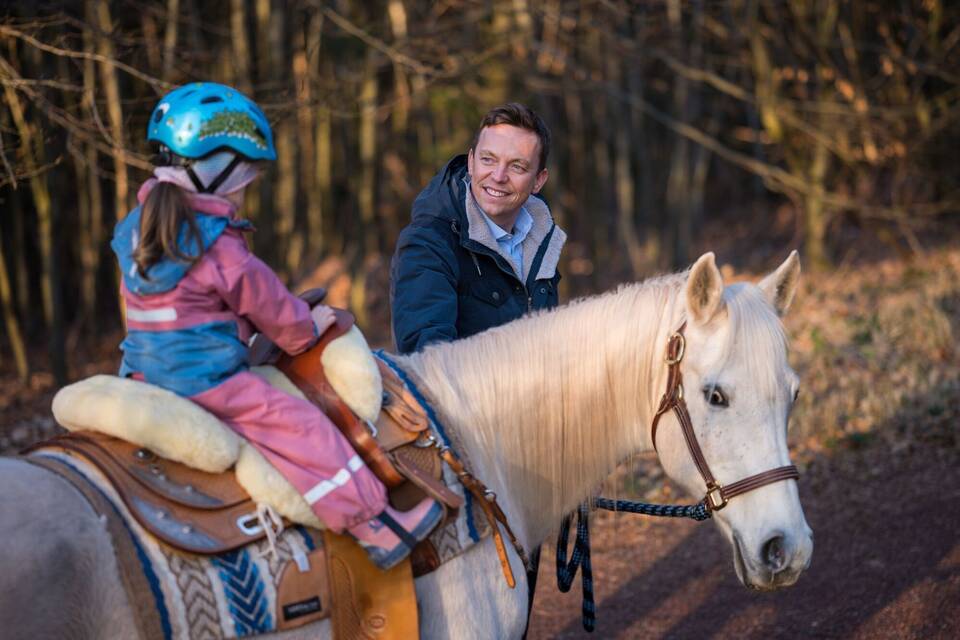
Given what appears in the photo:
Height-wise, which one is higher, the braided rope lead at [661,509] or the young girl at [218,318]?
the young girl at [218,318]

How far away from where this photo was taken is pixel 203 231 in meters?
2.47

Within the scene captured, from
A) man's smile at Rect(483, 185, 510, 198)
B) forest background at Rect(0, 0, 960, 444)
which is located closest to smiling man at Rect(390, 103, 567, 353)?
man's smile at Rect(483, 185, 510, 198)

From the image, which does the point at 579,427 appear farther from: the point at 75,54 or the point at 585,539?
the point at 75,54

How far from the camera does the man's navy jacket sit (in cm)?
345

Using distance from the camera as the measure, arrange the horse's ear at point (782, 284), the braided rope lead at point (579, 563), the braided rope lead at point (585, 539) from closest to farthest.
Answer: the horse's ear at point (782, 284), the braided rope lead at point (585, 539), the braided rope lead at point (579, 563)

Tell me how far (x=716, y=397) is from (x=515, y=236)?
1.22 m

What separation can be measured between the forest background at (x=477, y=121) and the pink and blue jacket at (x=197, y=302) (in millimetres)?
5406

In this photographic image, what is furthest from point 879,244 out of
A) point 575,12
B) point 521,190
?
point 521,190

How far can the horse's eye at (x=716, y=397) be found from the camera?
9.09 feet

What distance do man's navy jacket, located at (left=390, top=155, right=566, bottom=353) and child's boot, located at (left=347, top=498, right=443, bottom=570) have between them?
0.89 m

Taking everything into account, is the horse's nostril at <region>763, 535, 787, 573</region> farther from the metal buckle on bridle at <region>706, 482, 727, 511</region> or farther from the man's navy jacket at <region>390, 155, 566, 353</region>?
the man's navy jacket at <region>390, 155, 566, 353</region>

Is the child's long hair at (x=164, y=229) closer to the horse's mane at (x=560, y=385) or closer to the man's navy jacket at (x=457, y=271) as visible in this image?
the horse's mane at (x=560, y=385)

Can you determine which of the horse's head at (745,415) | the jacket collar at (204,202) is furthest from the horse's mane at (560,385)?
the jacket collar at (204,202)

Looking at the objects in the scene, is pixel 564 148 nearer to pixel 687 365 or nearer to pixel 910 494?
pixel 910 494
